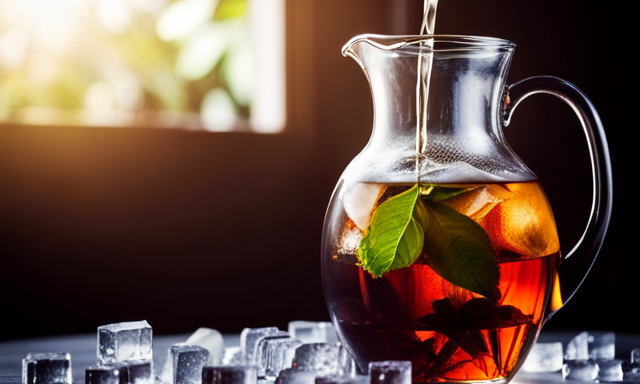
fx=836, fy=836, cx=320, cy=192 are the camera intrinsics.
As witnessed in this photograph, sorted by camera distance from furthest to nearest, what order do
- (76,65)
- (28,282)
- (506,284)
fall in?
(76,65), (28,282), (506,284)

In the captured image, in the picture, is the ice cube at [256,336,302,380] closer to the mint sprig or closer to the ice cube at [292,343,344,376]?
the ice cube at [292,343,344,376]

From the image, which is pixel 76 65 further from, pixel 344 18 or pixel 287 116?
pixel 344 18

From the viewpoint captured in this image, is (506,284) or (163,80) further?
(163,80)

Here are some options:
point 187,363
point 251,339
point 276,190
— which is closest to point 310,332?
point 251,339

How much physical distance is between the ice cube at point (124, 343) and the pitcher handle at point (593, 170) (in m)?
0.47

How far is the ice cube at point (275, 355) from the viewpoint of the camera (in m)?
0.96

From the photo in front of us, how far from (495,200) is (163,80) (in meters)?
2.14

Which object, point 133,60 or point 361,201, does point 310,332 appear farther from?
point 133,60

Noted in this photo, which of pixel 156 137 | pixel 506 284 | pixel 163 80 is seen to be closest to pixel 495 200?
pixel 506 284

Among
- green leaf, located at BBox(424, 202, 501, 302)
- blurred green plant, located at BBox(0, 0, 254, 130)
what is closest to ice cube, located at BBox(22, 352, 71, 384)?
green leaf, located at BBox(424, 202, 501, 302)

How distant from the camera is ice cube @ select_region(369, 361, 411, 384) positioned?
2.53 feet

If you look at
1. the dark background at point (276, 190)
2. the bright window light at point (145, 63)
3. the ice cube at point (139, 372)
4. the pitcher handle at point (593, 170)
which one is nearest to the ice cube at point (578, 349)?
the pitcher handle at point (593, 170)

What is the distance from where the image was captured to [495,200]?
2.79 ft

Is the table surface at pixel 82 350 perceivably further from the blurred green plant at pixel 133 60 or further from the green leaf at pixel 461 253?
the blurred green plant at pixel 133 60
